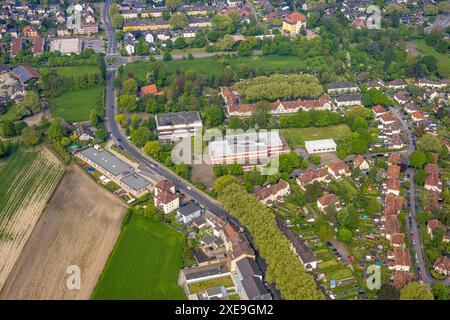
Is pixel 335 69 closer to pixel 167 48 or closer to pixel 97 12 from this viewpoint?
pixel 167 48

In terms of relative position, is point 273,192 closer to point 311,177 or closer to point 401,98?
point 311,177

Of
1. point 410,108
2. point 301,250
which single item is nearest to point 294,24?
point 410,108

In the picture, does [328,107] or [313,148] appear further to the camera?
[328,107]

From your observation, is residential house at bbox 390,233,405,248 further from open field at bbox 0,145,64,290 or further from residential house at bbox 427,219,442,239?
open field at bbox 0,145,64,290

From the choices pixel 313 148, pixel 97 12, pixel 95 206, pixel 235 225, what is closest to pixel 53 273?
pixel 95 206

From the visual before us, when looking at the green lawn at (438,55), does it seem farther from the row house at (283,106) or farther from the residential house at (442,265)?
the residential house at (442,265)

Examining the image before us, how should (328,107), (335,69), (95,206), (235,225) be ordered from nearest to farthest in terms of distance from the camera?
(235,225), (95,206), (328,107), (335,69)

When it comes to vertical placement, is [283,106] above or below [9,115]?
below

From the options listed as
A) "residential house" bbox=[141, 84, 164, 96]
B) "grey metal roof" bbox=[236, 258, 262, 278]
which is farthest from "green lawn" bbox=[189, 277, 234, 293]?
"residential house" bbox=[141, 84, 164, 96]
